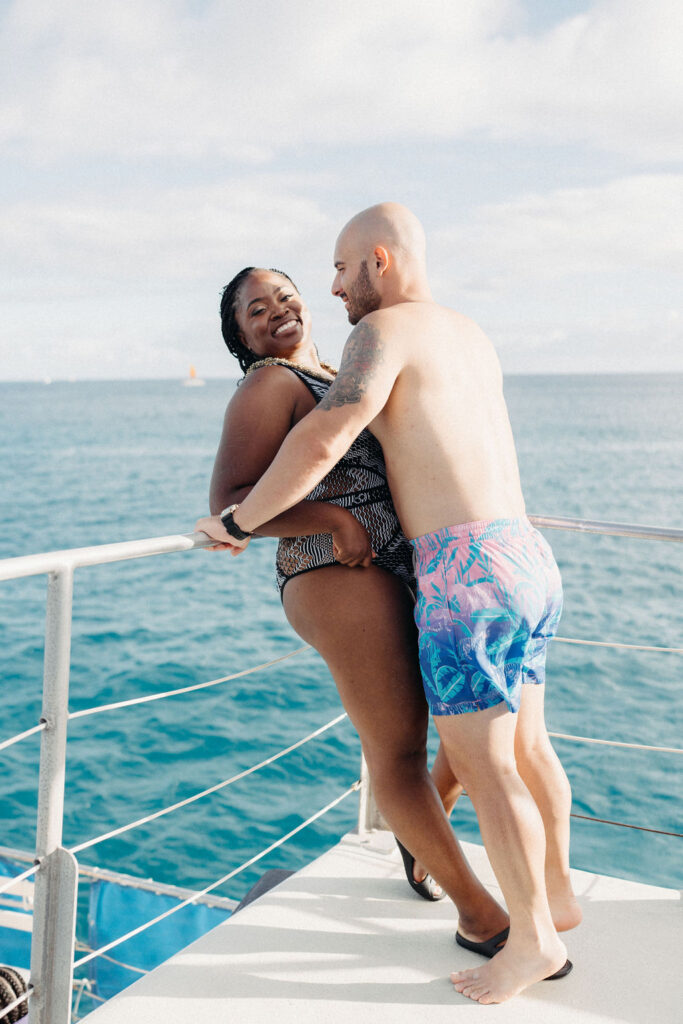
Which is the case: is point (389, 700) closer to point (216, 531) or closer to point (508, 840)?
point (508, 840)

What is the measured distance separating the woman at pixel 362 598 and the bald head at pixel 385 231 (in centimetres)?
31

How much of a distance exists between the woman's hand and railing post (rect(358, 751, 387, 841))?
93 centimetres

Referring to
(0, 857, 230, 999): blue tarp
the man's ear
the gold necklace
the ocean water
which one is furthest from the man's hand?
the ocean water

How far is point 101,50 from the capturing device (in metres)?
38.0

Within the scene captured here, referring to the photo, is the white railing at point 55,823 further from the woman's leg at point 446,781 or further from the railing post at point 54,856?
the woman's leg at point 446,781

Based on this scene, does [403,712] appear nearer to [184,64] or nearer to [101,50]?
[184,64]

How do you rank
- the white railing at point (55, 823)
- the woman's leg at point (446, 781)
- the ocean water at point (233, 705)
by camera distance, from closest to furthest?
the white railing at point (55, 823), the woman's leg at point (446, 781), the ocean water at point (233, 705)

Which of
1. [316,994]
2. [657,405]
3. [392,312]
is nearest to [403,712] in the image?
[316,994]

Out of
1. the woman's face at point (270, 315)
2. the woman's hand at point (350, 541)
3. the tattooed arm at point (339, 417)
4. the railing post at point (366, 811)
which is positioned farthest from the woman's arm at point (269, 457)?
the railing post at point (366, 811)

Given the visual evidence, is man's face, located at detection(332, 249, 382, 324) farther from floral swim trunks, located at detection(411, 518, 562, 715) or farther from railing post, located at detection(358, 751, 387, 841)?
railing post, located at detection(358, 751, 387, 841)

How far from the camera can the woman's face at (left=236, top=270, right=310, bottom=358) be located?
2.06m

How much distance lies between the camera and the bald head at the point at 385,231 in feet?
5.90

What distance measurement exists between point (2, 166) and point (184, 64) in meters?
50.4

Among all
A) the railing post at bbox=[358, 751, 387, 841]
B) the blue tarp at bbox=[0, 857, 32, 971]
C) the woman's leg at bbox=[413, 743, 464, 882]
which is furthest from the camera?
the blue tarp at bbox=[0, 857, 32, 971]
